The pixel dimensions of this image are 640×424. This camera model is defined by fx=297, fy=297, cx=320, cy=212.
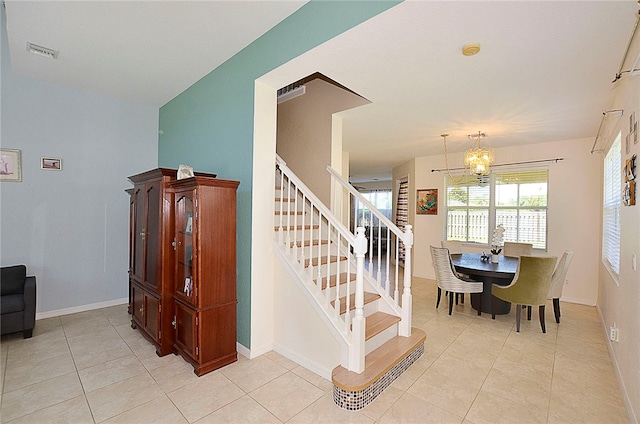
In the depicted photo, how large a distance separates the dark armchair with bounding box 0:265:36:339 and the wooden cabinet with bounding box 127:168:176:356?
0.94 metres

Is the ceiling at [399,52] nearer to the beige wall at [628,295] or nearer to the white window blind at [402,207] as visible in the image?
the beige wall at [628,295]

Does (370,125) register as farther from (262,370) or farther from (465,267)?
(262,370)

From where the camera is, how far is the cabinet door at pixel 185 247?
2580mm

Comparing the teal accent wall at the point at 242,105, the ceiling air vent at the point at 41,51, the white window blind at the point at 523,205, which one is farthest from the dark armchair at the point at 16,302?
the white window blind at the point at 523,205

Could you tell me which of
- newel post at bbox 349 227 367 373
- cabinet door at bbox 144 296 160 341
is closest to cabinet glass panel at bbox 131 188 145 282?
cabinet door at bbox 144 296 160 341

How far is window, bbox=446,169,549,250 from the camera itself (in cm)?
522

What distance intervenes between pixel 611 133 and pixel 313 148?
3.58m

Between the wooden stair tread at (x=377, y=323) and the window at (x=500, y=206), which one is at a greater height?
the window at (x=500, y=206)

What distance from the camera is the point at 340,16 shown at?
208 centimetres

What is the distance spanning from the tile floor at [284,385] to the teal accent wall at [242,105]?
27.3 inches

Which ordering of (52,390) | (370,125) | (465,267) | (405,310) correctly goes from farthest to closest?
(370,125) → (465,267) → (405,310) → (52,390)

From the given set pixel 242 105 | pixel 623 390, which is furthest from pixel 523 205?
pixel 242 105

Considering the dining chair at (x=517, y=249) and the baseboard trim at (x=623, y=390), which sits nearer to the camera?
the baseboard trim at (x=623, y=390)

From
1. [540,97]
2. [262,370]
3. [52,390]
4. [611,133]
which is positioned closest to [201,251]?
A: [262,370]
